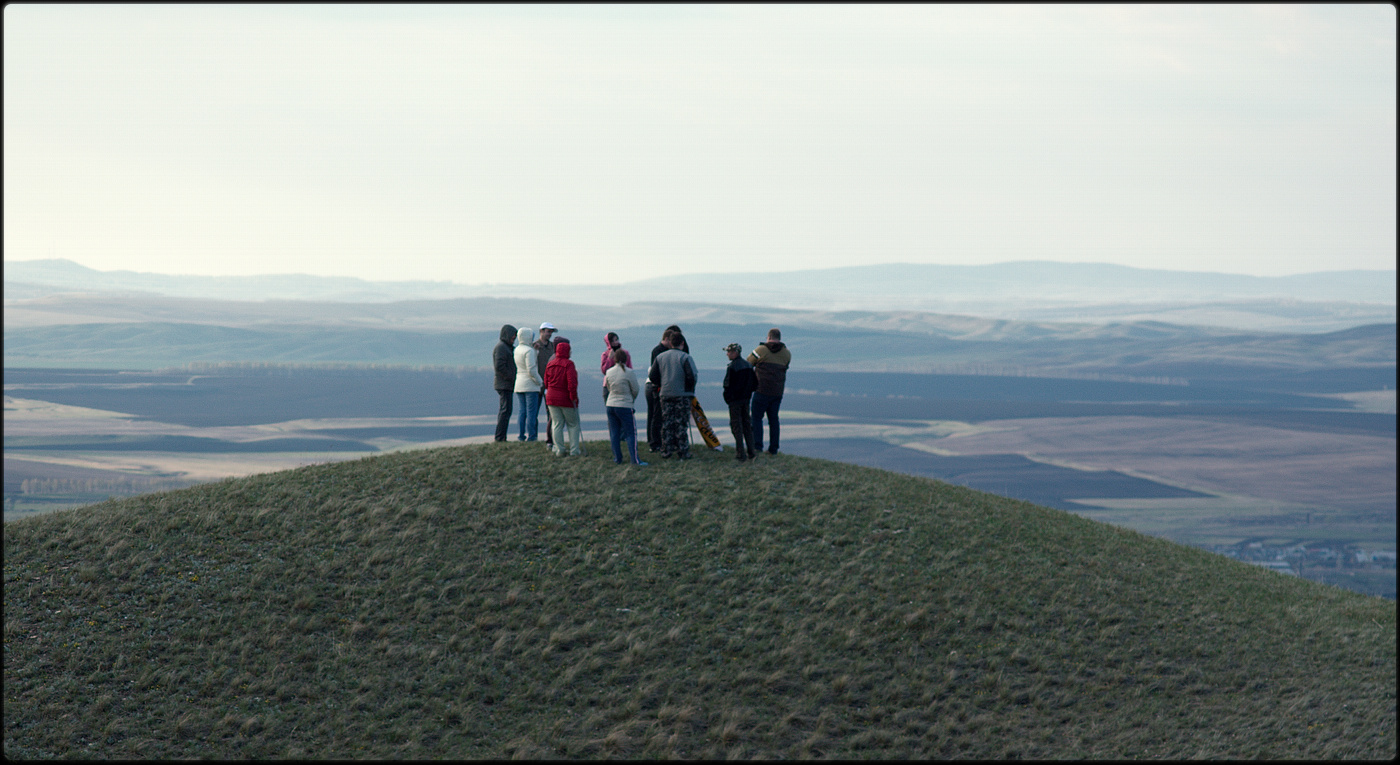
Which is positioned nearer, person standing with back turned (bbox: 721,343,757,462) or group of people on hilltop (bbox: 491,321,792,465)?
group of people on hilltop (bbox: 491,321,792,465)

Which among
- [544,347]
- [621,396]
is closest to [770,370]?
[621,396]

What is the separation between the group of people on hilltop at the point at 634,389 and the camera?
2083cm

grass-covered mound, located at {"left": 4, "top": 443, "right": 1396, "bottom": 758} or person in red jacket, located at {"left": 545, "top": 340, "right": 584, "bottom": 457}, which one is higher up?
person in red jacket, located at {"left": 545, "top": 340, "right": 584, "bottom": 457}

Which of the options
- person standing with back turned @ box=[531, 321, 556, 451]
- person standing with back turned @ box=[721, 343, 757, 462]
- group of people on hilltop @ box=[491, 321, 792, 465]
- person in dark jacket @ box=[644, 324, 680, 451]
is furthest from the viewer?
person standing with back turned @ box=[531, 321, 556, 451]

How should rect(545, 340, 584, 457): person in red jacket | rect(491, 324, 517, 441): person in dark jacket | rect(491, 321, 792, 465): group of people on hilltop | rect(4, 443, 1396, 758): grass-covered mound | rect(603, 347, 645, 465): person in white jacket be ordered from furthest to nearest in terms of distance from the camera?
rect(491, 324, 517, 441): person in dark jacket
rect(491, 321, 792, 465): group of people on hilltop
rect(545, 340, 584, 457): person in red jacket
rect(603, 347, 645, 465): person in white jacket
rect(4, 443, 1396, 758): grass-covered mound

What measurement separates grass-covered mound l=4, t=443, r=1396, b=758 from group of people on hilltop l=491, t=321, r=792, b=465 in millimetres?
951

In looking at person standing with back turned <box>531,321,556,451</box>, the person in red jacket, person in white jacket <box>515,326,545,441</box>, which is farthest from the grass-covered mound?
person standing with back turned <box>531,321,556,451</box>

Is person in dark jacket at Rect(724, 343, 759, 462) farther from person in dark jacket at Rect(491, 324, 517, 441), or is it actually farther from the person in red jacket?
person in dark jacket at Rect(491, 324, 517, 441)

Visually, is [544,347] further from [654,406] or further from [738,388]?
[738,388]

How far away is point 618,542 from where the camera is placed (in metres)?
Result: 19.1

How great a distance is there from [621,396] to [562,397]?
1476 mm

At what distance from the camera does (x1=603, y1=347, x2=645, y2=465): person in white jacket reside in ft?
67.1

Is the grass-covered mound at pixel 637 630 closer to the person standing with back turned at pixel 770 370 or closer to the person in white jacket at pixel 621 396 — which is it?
the person in white jacket at pixel 621 396

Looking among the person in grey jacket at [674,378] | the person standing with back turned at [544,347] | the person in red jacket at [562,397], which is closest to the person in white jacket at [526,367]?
the person standing with back turned at [544,347]
